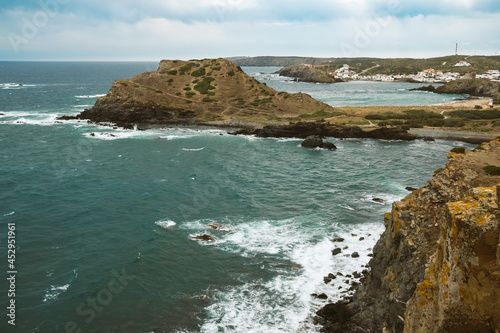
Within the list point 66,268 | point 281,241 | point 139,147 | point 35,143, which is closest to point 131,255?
point 66,268

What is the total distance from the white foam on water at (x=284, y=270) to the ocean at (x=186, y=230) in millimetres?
87

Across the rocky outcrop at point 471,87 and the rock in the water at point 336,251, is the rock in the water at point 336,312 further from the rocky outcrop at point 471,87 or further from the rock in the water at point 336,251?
the rocky outcrop at point 471,87

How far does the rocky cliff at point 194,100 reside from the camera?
8300 cm

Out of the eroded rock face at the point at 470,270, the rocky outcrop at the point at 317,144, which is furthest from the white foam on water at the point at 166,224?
the rocky outcrop at the point at 317,144

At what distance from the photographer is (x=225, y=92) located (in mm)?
96125

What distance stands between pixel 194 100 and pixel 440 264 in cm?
8419

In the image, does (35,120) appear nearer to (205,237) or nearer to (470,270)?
(205,237)

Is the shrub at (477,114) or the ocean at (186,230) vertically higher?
the shrub at (477,114)

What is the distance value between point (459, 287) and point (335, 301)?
12857 mm

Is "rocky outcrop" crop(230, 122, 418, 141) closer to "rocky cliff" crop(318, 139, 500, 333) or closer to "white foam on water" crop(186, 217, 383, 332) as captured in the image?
"white foam on water" crop(186, 217, 383, 332)

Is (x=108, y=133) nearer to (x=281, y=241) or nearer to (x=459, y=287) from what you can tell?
(x=281, y=241)

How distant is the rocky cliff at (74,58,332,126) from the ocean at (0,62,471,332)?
25.6 m

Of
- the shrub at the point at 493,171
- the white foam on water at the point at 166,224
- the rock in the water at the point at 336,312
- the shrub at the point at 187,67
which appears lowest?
the rock in the water at the point at 336,312

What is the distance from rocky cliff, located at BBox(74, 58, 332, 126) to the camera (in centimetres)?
8300
